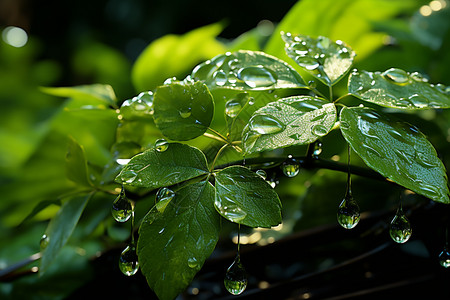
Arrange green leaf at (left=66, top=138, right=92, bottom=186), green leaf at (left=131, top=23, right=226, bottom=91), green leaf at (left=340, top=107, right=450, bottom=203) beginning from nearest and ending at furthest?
green leaf at (left=340, top=107, right=450, bottom=203) < green leaf at (left=66, top=138, right=92, bottom=186) < green leaf at (left=131, top=23, right=226, bottom=91)

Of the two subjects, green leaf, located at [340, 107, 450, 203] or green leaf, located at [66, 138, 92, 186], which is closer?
green leaf, located at [340, 107, 450, 203]

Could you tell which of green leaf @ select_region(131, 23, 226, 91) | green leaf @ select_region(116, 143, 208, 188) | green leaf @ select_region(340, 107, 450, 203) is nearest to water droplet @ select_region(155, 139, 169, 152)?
green leaf @ select_region(116, 143, 208, 188)

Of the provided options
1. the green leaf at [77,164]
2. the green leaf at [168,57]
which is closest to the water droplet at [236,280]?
the green leaf at [77,164]

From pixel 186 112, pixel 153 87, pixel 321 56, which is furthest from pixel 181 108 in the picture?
pixel 153 87

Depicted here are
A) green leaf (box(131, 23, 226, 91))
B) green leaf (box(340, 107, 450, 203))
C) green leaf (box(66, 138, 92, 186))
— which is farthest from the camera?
green leaf (box(131, 23, 226, 91))

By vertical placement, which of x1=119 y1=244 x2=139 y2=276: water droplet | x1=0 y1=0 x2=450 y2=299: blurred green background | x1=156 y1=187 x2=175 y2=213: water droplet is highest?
x1=156 y1=187 x2=175 y2=213: water droplet

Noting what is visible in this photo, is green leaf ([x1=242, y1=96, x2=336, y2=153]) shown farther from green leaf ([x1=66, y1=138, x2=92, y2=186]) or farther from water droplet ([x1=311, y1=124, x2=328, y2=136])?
green leaf ([x1=66, y1=138, x2=92, y2=186])
